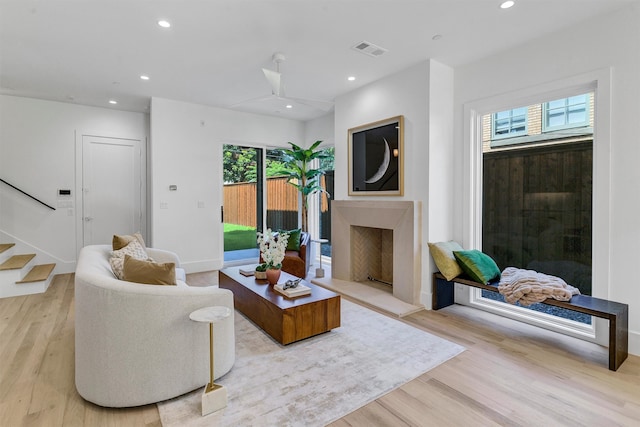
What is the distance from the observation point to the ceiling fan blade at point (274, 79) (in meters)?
3.24

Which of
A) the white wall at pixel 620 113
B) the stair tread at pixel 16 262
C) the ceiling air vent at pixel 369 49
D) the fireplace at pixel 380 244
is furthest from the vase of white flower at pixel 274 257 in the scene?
the stair tread at pixel 16 262

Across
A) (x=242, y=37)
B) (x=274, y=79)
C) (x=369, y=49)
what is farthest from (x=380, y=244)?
(x=242, y=37)

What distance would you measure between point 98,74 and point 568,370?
5.83m

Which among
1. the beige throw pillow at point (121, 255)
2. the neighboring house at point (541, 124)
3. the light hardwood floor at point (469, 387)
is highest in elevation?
the neighboring house at point (541, 124)

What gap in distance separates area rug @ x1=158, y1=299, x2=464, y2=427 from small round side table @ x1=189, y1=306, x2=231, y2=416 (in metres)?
0.04

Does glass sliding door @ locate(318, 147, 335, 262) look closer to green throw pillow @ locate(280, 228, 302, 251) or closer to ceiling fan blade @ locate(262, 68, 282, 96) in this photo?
green throw pillow @ locate(280, 228, 302, 251)

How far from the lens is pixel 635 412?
197 cm

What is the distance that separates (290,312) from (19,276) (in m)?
4.00

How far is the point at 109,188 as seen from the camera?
18.3 feet

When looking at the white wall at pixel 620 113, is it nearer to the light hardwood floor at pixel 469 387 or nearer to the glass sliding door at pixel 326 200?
→ the light hardwood floor at pixel 469 387

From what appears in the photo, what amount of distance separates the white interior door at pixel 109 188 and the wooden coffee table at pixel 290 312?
3.67m

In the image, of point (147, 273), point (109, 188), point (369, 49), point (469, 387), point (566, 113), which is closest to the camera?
point (469, 387)

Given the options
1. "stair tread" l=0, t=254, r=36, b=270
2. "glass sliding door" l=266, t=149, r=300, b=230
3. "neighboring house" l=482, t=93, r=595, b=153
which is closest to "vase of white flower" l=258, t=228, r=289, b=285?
"neighboring house" l=482, t=93, r=595, b=153

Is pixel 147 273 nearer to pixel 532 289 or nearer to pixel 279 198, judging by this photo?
pixel 532 289
